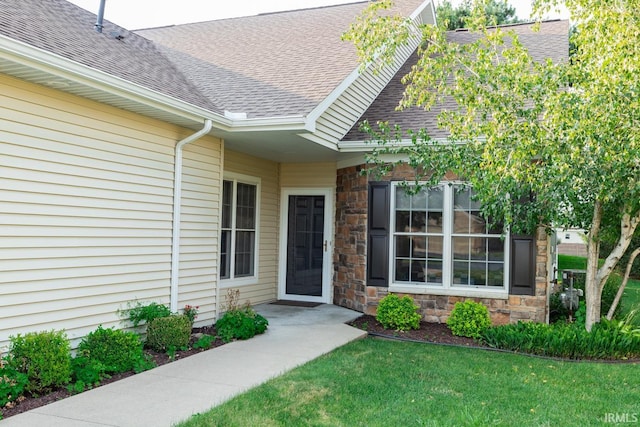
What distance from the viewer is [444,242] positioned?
7984 mm

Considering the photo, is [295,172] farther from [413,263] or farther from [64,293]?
[64,293]

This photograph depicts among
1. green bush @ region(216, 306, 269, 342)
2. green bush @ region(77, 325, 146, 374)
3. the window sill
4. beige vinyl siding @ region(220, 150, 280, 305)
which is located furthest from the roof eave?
green bush @ region(77, 325, 146, 374)

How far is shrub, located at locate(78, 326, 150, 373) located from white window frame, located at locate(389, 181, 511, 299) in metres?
4.33

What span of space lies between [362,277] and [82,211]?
184 inches

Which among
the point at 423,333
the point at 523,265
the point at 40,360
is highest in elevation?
the point at 523,265

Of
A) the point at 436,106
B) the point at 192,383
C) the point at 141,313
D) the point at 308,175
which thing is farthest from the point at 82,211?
the point at 436,106

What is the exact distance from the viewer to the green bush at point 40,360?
14.1 ft

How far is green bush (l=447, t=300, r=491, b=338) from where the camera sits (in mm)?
7184

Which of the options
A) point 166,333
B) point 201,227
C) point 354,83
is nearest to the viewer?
point 166,333

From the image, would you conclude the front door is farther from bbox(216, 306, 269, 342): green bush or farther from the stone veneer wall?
bbox(216, 306, 269, 342): green bush

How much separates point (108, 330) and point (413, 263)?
4703mm

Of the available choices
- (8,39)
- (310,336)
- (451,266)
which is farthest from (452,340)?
(8,39)

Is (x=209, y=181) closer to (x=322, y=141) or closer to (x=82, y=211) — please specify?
(x=322, y=141)

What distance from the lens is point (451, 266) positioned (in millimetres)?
Answer: 7965
